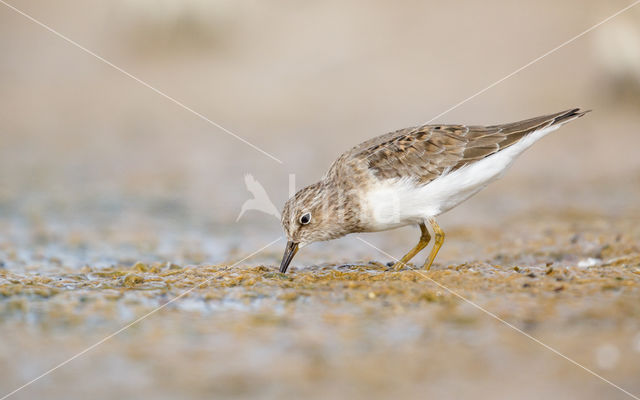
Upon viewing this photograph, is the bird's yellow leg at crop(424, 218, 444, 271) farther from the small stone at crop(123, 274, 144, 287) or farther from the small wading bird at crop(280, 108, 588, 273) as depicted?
the small stone at crop(123, 274, 144, 287)

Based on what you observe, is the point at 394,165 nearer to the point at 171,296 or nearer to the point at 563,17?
the point at 171,296

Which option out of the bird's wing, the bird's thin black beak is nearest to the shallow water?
the bird's thin black beak

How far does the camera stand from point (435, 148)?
7.43 meters

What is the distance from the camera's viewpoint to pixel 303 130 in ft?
51.2

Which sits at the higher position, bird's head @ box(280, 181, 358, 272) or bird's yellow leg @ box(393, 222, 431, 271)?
bird's head @ box(280, 181, 358, 272)

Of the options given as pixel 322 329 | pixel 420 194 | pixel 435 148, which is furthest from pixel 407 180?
pixel 322 329

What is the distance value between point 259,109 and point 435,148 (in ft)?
32.5

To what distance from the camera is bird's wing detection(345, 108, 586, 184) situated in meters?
7.24

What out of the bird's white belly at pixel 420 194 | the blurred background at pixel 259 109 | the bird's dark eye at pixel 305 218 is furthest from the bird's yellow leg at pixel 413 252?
the bird's dark eye at pixel 305 218

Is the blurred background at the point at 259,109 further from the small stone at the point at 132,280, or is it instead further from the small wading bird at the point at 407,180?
the small stone at the point at 132,280

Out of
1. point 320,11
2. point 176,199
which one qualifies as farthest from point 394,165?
point 320,11

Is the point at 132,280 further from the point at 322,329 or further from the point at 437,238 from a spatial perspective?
the point at 437,238

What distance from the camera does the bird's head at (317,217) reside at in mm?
7309

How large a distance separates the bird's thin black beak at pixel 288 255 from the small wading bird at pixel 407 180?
1cm
